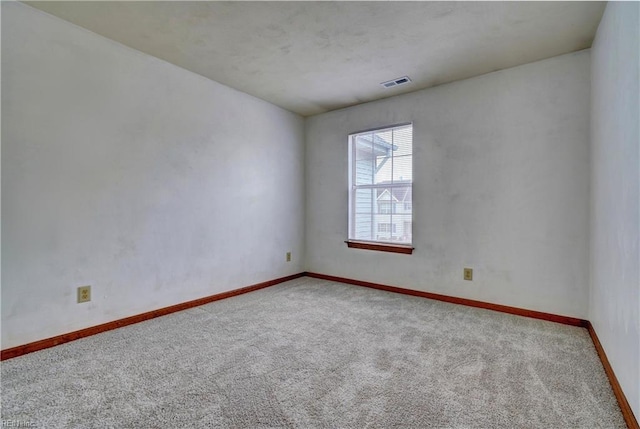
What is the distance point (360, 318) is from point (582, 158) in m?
2.29

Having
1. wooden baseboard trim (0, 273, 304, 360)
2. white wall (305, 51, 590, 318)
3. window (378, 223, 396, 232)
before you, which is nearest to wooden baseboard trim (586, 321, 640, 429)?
white wall (305, 51, 590, 318)

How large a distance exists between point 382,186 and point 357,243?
0.78 metres

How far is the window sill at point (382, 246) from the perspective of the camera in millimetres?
3549

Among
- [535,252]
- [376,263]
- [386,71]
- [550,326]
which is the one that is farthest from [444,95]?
[550,326]

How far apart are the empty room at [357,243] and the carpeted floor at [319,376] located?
15 millimetres

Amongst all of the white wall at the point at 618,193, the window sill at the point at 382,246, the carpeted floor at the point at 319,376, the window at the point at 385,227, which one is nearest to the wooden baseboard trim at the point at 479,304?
the carpeted floor at the point at 319,376

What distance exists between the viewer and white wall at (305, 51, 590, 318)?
263 cm

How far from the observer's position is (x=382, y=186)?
3.84 metres

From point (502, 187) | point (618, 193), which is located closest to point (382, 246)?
point (502, 187)

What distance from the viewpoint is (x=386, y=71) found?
299cm

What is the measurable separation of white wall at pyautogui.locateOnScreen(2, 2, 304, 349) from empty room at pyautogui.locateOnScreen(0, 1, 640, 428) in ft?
0.05

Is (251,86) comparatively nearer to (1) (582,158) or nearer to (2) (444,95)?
(2) (444,95)

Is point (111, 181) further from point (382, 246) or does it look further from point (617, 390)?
point (617, 390)

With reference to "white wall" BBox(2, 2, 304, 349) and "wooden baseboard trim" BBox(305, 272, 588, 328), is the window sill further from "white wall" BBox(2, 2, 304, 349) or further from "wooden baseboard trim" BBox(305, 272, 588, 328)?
"white wall" BBox(2, 2, 304, 349)
